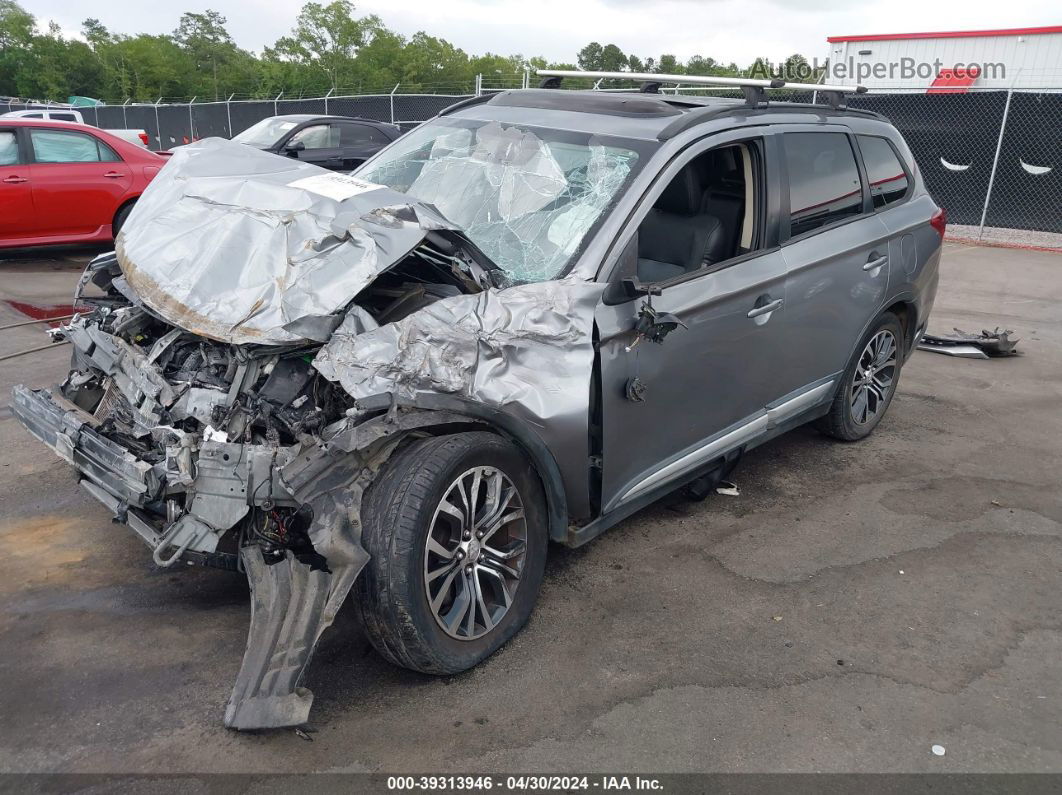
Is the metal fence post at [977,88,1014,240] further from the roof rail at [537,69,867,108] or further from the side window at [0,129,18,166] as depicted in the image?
the side window at [0,129,18,166]

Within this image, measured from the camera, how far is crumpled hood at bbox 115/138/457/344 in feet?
10.1

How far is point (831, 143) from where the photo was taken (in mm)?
4723

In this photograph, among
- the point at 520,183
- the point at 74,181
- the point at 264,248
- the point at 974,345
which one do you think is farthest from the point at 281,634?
the point at 74,181

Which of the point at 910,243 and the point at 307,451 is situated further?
the point at 910,243

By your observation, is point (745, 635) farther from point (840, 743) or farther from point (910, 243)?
point (910, 243)

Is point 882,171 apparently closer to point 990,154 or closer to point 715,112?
point 715,112

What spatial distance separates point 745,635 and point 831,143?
2802 mm

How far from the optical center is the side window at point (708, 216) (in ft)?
13.5

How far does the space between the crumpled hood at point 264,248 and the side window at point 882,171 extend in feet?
9.52

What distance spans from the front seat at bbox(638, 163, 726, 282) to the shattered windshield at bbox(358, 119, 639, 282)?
438 mm

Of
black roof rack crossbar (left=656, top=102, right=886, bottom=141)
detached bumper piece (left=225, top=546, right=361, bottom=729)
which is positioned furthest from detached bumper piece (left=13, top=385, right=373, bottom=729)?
black roof rack crossbar (left=656, top=102, right=886, bottom=141)

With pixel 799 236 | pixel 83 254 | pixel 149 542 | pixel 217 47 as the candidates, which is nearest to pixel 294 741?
pixel 149 542

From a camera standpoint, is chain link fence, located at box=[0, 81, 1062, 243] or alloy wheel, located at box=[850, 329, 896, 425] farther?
chain link fence, located at box=[0, 81, 1062, 243]

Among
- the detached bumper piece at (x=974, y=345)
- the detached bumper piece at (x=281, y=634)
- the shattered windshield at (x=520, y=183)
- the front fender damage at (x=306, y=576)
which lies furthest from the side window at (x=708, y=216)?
the detached bumper piece at (x=974, y=345)
